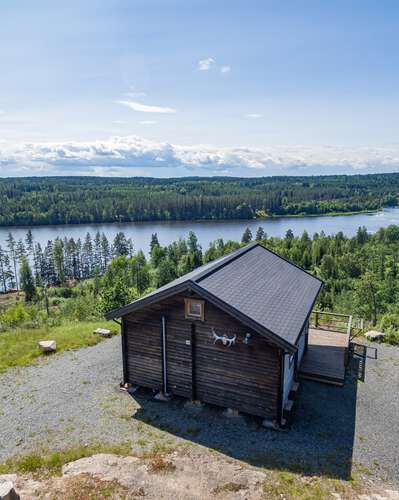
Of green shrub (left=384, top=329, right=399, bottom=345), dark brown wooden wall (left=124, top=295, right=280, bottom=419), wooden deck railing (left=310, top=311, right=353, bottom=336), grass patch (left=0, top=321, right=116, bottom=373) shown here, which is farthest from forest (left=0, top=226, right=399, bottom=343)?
dark brown wooden wall (left=124, top=295, right=280, bottom=419)

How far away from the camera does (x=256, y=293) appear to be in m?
11.1

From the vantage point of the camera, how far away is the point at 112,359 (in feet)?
45.5

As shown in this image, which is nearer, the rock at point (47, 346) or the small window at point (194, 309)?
the small window at point (194, 309)

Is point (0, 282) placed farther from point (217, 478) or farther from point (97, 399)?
point (217, 478)

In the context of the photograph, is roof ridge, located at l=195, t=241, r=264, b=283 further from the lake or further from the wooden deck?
the lake

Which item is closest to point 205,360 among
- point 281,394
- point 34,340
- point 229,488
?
point 281,394

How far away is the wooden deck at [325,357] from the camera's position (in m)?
12.2

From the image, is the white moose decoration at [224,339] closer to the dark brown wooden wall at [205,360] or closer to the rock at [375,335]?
the dark brown wooden wall at [205,360]

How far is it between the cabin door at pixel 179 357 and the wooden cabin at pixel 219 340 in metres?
0.02

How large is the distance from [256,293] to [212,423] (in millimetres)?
3840

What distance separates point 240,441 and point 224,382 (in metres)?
1.63

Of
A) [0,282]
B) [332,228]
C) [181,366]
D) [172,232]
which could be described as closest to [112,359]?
[181,366]

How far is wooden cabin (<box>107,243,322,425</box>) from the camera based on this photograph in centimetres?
966

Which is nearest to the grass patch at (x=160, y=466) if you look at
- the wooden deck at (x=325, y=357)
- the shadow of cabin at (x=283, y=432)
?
the shadow of cabin at (x=283, y=432)
